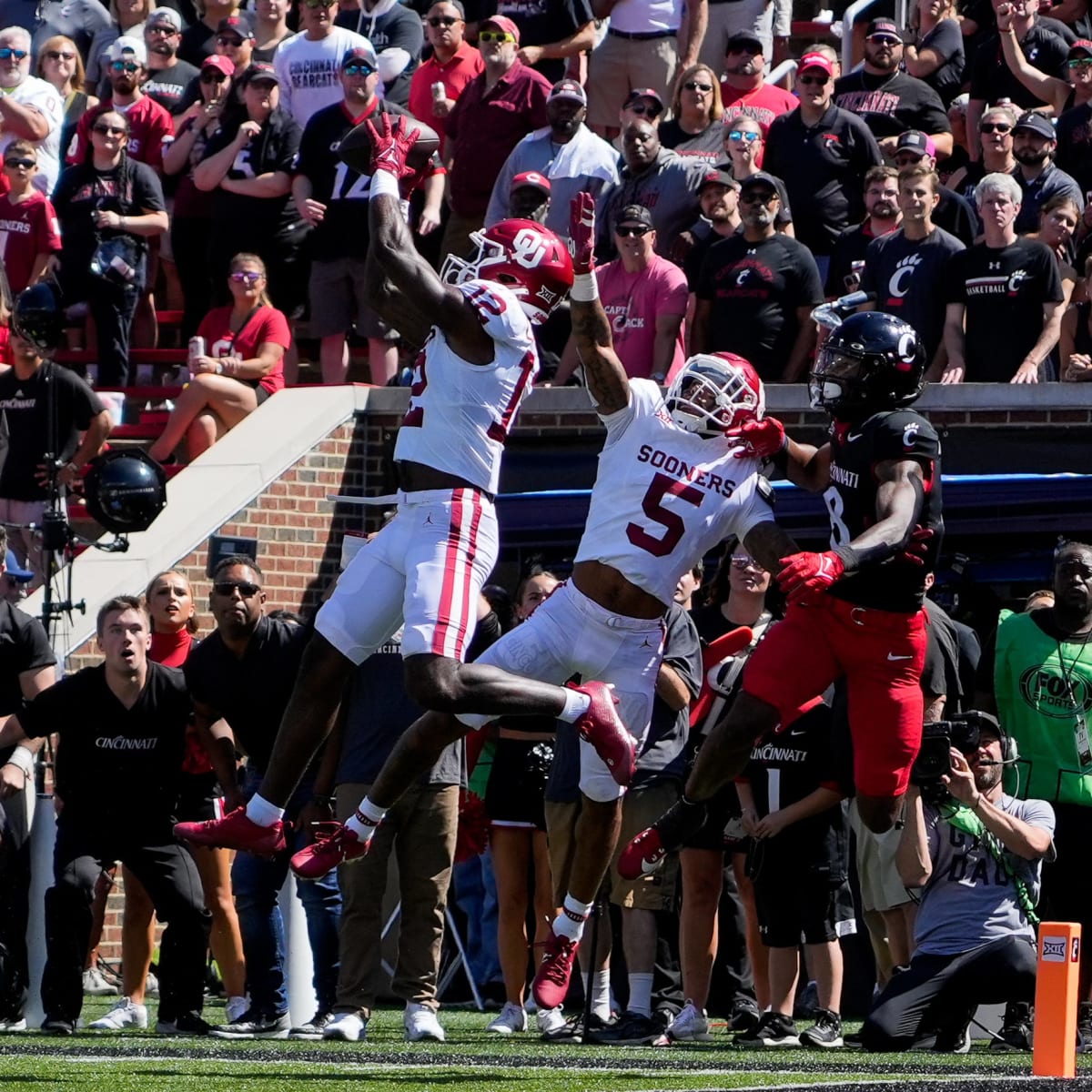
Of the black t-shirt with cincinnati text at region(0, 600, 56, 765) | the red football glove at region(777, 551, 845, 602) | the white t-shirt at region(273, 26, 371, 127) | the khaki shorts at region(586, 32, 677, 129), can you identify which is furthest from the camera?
the khaki shorts at region(586, 32, 677, 129)

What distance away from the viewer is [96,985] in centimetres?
1168

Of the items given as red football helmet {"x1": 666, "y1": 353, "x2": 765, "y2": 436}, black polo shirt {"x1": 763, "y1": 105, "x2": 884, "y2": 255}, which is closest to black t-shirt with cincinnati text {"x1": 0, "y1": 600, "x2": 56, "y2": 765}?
red football helmet {"x1": 666, "y1": 353, "x2": 765, "y2": 436}

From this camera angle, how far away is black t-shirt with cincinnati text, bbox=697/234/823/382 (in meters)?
12.3

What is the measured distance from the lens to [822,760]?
31.2ft

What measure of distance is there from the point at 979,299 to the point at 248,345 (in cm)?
435

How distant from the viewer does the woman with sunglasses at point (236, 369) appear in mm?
13461

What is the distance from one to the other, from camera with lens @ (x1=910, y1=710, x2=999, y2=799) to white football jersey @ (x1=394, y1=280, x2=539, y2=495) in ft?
6.13

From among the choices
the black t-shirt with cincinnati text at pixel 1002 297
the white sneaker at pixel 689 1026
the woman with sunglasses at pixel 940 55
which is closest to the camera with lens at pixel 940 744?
the white sneaker at pixel 689 1026

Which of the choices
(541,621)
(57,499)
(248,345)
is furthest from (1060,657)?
(248,345)

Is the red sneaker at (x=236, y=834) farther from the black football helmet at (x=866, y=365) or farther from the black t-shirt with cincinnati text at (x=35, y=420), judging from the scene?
the black t-shirt with cincinnati text at (x=35, y=420)

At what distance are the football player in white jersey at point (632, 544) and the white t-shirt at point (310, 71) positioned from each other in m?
7.19

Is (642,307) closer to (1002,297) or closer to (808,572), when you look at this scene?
(1002,297)

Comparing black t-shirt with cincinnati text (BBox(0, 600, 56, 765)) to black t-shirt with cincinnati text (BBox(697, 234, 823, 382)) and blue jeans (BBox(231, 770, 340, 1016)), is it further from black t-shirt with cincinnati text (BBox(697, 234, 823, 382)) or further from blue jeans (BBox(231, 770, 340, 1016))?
black t-shirt with cincinnati text (BBox(697, 234, 823, 382))

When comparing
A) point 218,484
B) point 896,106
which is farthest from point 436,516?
point 896,106
